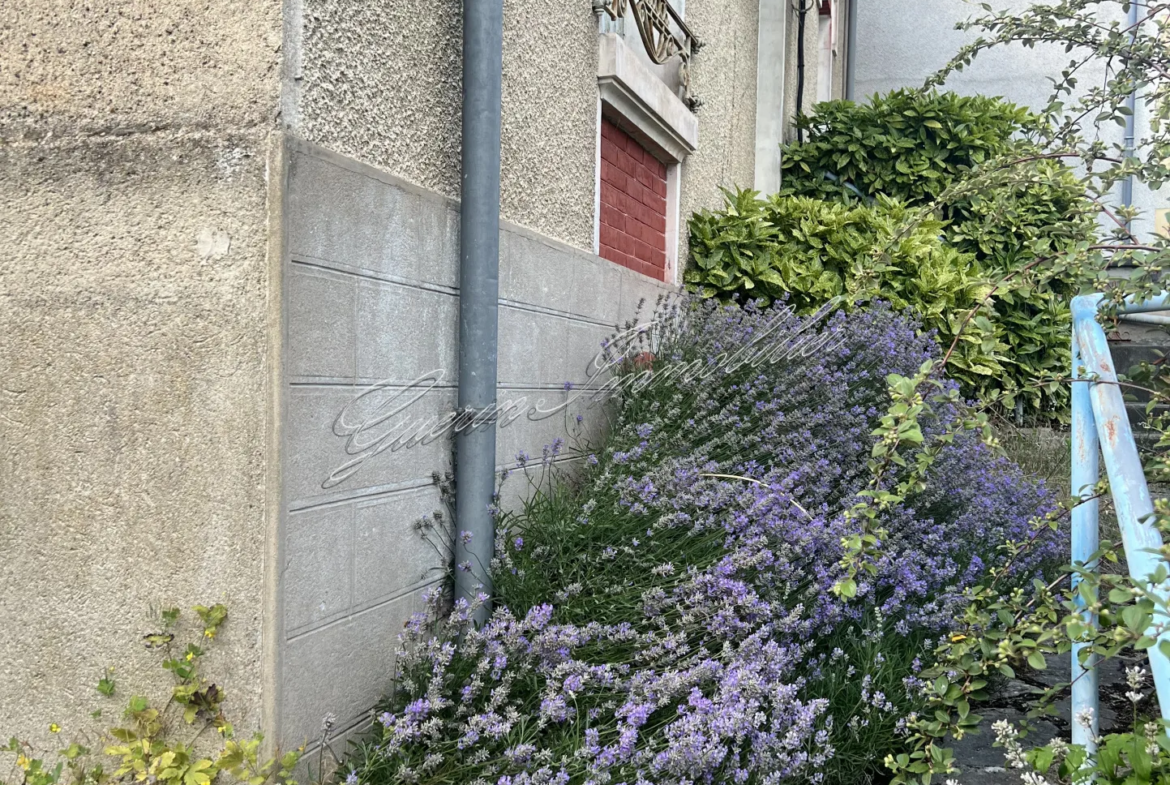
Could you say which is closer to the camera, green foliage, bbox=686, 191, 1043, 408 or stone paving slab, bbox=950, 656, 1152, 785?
stone paving slab, bbox=950, 656, 1152, 785

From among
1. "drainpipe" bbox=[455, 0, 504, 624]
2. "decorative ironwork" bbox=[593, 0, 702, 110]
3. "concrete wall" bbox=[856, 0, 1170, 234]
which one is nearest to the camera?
"drainpipe" bbox=[455, 0, 504, 624]

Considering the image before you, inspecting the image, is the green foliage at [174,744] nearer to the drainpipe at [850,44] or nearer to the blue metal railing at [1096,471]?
the blue metal railing at [1096,471]

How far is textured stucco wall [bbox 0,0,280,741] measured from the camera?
198 centimetres

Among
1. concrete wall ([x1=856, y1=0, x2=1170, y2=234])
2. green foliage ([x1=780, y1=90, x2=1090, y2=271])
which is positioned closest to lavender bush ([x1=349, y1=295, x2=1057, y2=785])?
green foliage ([x1=780, y1=90, x2=1090, y2=271])

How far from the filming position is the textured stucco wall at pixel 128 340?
6.49 feet

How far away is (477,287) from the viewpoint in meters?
2.60

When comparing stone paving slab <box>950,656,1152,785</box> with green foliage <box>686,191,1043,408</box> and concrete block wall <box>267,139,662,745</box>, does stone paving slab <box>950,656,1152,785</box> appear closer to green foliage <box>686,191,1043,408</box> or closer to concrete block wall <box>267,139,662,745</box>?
concrete block wall <box>267,139,662,745</box>

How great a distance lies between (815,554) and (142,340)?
6.24 feet

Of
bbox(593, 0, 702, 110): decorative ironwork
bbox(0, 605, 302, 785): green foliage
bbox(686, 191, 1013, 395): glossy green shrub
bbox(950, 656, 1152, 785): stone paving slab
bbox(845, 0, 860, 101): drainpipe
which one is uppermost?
bbox(845, 0, 860, 101): drainpipe

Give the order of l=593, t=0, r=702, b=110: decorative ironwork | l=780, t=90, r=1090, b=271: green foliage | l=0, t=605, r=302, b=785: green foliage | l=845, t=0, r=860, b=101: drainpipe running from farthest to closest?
l=845, t=0, r=860, b=101: drainpipe < l=780, t=90, r=1090, b=271: green foliage < l=593, t=0, r=702, b=110: decorative ironwork < l=0, t=605, r=302, b=785: green foliage

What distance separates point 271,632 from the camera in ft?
6.44

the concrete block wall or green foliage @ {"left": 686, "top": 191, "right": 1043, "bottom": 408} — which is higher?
green foliage @ {"left": 686, "top": 191, "right": 1043, "bottom": 408}

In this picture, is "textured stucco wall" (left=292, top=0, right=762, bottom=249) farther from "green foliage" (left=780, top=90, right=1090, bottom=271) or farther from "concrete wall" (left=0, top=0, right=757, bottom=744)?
"green foliage" (left=780, top=90, right=1090, bottom=271)

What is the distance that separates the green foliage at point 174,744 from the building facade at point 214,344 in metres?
0.05
